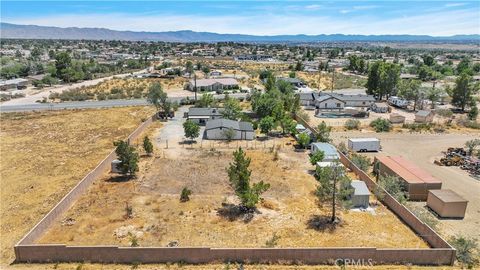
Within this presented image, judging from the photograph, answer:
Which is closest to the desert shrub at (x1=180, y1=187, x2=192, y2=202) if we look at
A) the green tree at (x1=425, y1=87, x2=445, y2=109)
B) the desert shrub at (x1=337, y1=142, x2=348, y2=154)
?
the desert shrub at (x1=337, y1=142, x2=348, y2=154)

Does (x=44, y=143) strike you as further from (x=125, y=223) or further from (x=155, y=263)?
(x=155, y=263)

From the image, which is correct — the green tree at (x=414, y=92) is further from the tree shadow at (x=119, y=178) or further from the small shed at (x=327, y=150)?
the tree shadow at (x=119, y=178)

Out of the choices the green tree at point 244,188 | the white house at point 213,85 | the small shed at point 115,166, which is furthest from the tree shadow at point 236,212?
the white house at point 213,85

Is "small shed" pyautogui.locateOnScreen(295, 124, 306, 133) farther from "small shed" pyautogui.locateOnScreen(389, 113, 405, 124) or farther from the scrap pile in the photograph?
"small shed" pyautogui.locateOnScreen(389, 113, 405, 124)

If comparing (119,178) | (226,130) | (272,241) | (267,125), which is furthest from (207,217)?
(267,125)

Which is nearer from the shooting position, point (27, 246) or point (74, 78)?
point (27, 246)

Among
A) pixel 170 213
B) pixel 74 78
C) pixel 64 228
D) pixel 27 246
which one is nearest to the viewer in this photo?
pixel 27 246

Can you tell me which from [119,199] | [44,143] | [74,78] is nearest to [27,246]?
[119,199]
